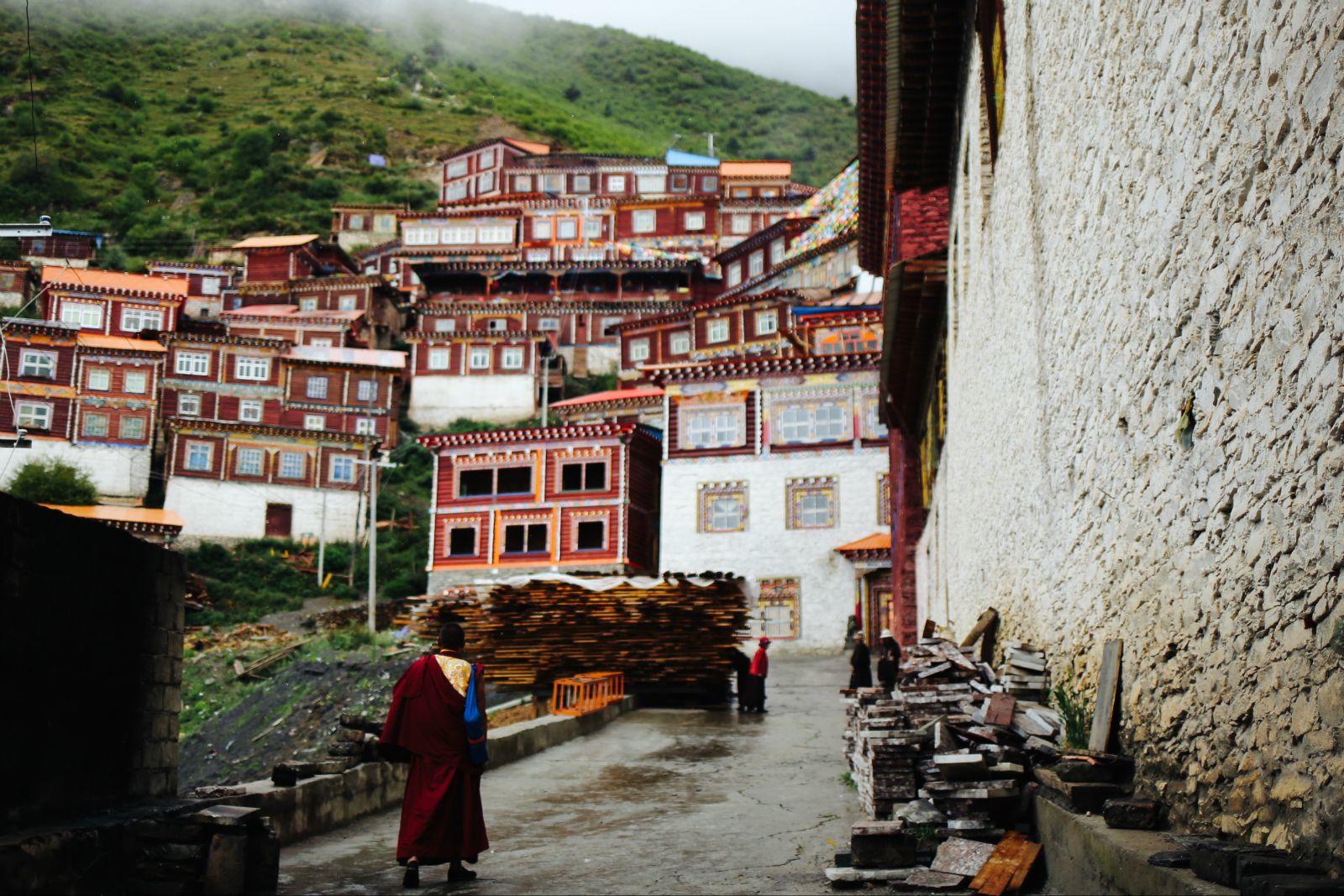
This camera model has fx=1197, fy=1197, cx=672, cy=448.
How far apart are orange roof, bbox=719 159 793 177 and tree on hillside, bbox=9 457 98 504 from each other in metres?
42.0

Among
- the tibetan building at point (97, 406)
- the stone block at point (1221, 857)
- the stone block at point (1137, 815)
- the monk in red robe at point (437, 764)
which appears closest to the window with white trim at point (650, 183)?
the tibetan building at point (97, 406)

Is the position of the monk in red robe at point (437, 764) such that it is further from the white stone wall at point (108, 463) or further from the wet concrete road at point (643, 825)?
the white stone wall at point (108, 463)

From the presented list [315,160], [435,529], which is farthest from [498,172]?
[435,529]

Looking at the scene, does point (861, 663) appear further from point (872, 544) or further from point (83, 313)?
point (83, 313)

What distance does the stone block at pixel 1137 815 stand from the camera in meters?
4.70

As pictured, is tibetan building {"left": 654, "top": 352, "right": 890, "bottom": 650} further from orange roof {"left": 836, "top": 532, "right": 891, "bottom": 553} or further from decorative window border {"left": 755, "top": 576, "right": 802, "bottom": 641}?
orange roof {"left": 836, "top": 532, "right": 891, "bottom": 553}

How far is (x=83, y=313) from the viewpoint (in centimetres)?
5838

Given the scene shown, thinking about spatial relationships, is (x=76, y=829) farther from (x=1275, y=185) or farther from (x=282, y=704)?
(x=282, y=704)

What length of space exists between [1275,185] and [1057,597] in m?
4.23

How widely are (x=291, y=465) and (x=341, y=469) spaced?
2.09m

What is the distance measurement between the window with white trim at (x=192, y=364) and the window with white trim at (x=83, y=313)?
6.78 metres

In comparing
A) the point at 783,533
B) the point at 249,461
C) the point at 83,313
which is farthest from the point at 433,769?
the point at 83,313

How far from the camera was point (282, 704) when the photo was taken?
105 feet

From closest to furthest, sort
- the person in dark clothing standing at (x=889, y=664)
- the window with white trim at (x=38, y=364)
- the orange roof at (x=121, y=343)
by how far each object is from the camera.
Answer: the person in dark clothing standing at (x=889, y=664) < the window with white trim at (x=38, y=364) < the orange roof at (x=121, y=343)
